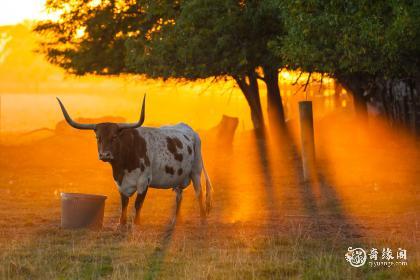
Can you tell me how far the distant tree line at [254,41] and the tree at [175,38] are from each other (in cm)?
3

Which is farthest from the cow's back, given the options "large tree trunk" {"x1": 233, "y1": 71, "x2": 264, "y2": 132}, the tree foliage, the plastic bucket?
"large tree trunk" {"x1": 233, "y1": 71, "x2": 264, "y2": 132}

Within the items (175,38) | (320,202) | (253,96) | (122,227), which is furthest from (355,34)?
(253,96)

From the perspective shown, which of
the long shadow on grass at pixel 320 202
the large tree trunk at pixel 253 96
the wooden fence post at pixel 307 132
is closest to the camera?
the long shadow on grass at pixel 320 202

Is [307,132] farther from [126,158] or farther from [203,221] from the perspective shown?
[126,158]

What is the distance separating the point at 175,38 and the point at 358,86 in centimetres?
715

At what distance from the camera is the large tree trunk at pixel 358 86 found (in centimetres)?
2608

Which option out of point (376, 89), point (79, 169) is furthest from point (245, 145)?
point (79, 169)

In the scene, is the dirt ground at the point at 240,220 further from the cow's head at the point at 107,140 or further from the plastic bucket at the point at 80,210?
the cow's head at the point at 107,140

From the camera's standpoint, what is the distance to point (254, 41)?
2347 cm

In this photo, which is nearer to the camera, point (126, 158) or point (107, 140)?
point (107, 140)

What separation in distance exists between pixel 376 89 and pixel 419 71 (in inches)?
560

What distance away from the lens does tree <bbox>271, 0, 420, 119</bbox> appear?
15.4 m

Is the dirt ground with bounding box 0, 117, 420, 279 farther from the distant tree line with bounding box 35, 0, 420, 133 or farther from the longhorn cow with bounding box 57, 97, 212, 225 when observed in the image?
the distant tree line with bounding box 35, 0, 420, 133

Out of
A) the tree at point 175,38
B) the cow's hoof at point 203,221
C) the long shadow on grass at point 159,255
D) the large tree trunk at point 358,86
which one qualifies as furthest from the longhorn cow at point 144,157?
the large tree trunk at point 358,86
